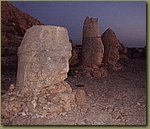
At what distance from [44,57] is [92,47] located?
9.38ft

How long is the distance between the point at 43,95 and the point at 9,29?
263 centimetres

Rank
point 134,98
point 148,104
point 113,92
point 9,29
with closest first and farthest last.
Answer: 1. point 148,104
2. point 134,98
3. point 113,92
4. point 9,29

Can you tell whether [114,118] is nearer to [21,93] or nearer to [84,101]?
[84,101]

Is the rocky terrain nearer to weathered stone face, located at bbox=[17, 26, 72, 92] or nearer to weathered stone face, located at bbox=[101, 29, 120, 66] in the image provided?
weathered stone face, located at bbox=[17, 26, 72, 92]

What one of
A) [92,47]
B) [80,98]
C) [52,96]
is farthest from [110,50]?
[52,96]

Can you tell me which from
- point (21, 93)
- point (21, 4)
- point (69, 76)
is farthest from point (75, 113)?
point (69, 76)

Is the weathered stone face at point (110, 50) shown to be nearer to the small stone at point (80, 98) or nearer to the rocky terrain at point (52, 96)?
the rocky terrain at point (52, 96)

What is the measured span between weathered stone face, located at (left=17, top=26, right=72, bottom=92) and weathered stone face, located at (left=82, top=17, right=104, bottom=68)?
2427 mm

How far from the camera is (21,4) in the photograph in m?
4.20

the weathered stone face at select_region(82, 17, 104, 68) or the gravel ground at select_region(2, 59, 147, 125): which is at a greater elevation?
the weathered stone face at select_region(82, 17, 104, 68)

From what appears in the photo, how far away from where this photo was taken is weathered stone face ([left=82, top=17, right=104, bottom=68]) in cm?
658

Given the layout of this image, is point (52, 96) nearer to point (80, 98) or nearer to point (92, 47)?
point (80, 98)

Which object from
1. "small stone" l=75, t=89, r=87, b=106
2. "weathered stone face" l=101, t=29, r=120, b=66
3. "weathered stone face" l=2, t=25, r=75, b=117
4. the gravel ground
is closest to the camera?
the gravel ground

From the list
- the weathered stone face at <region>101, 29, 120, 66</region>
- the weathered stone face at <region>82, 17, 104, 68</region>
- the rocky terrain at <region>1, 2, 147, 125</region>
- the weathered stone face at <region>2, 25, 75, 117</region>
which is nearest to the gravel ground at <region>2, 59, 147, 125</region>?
the rocky terrain at <region>1, 2, 147, 125</region>
